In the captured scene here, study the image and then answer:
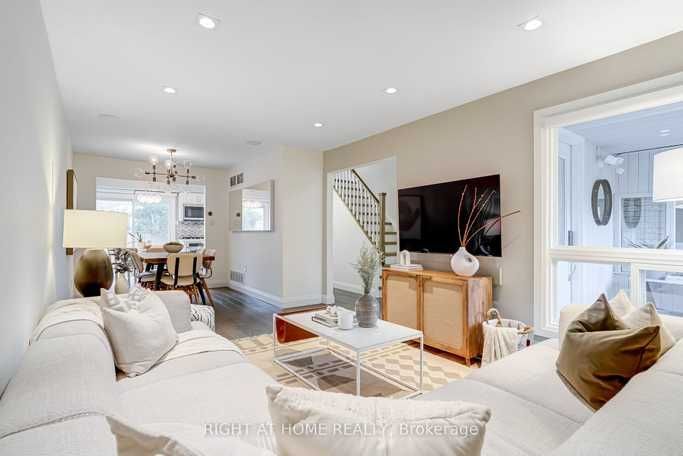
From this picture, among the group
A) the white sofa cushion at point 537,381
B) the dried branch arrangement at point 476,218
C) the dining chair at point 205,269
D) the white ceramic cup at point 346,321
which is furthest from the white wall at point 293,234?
the white sofa cushion at point 537,381

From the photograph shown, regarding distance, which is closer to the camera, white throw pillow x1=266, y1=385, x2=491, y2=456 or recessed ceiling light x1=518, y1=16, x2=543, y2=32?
white throw pillow x1=266, y1=385, x2=491, y2=456

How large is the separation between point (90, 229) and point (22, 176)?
1.13 m

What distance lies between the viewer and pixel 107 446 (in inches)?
32.9

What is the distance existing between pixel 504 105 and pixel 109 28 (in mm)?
3247

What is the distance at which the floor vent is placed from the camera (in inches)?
271

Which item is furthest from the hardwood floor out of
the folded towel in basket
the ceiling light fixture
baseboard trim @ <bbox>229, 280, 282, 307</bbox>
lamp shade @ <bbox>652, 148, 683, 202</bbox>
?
lamp shade @ <bbox>652, 148, 683, 202</bbox>

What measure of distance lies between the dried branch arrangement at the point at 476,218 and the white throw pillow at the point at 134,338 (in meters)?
2.73

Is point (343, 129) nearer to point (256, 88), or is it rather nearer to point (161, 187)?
point (256, 88)

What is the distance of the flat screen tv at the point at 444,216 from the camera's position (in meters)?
3.31

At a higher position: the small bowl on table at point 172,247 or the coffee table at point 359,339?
the small bowl on table at point 172,247

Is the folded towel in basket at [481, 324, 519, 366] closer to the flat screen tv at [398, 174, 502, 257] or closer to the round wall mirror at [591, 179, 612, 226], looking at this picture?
A: the flat screen tv at [398, 174, 502, 257]

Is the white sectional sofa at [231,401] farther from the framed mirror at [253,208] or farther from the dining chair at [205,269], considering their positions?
the framed mirror at [253,208]

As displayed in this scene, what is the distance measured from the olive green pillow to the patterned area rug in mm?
1402

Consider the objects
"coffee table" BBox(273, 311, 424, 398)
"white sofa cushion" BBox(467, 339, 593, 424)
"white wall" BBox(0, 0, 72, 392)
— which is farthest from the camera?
"coffee table" BBox(273, 311, 424, 398)
